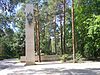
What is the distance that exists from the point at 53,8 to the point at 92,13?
975 cm

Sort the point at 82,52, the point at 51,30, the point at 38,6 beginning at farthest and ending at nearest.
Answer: the point at 51,30 → the point at 82,52 → the point at 38,6

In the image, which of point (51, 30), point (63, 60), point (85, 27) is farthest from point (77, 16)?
point (51, 30)

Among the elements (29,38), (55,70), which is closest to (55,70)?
(55,70)

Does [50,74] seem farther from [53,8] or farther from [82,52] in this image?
[53,8]

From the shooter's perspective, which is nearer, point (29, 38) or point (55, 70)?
point (55, 70)

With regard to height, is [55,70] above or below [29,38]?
below

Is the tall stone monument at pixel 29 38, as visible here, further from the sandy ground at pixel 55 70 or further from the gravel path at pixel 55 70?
the gravel path at pixel 55 70

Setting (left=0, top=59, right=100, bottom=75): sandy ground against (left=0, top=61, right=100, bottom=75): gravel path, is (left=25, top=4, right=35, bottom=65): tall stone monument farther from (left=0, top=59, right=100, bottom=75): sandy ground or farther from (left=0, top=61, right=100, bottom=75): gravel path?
(left=0, top=61, right=100, bottom=75): gravel path

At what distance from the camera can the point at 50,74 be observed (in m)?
16.3

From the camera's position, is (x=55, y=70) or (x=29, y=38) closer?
(x=55, y=70)

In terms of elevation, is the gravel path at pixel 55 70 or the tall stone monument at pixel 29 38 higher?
the tall stone monument at pixel 29 38

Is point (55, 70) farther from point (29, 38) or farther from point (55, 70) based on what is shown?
point (29, 38)

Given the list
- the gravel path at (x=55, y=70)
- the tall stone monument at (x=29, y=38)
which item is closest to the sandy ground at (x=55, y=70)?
the gravel path at (x=55, y=70)

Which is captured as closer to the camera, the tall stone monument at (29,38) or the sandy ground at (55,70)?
the sandy ground at (55,70)
